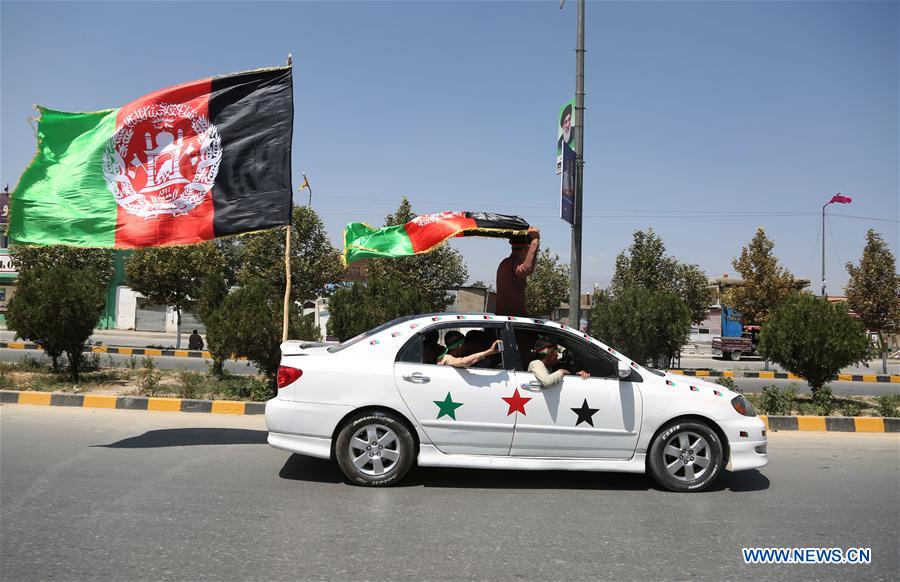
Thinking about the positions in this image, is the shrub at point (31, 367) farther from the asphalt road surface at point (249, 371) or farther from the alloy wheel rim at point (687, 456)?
the alloy wheel rim at point (687, 456)

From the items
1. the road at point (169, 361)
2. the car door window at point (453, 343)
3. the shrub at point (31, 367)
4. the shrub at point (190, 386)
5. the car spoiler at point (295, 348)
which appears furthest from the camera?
the road at point (169, 361)

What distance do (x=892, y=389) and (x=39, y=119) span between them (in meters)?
22.6

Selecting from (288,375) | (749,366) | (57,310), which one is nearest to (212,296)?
(57,310)

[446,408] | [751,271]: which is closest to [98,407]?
[446,408]

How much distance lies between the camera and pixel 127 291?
1742 inches

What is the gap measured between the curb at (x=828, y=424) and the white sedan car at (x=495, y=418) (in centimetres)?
402

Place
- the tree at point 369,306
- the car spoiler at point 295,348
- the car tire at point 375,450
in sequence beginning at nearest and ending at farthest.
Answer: the car tire at point 375,450, the car spoiler at point 295,348, the tree at point 369,306

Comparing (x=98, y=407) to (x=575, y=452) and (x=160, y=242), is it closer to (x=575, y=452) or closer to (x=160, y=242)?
(x=160, y=242)

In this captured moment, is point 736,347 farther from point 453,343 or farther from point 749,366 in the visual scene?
point 453,343

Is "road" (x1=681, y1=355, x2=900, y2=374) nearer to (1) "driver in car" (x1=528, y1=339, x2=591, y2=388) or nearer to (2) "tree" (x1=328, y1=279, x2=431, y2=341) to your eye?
(2) "tree" (x1=328, y1=279, x2=431, y2=341)

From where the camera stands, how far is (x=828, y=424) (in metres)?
9.36

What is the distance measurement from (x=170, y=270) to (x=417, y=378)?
24074 mm

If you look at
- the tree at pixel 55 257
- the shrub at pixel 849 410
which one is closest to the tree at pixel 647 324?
the shrub at pixel 849 410

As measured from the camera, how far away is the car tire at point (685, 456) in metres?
5.68
